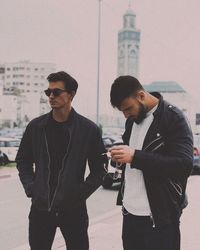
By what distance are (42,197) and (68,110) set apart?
0.61m

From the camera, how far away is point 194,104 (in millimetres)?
96812

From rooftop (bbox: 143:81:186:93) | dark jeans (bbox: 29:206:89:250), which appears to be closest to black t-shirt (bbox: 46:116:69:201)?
dark jeans (bbox: 29:206:89:250)

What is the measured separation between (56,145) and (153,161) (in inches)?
33.9

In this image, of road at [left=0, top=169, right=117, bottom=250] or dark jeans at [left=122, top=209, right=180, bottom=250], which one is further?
road at [left=0, top=169, right=117, bottom=250]

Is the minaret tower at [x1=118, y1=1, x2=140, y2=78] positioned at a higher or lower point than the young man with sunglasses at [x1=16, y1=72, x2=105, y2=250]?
higher

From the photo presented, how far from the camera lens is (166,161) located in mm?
2334

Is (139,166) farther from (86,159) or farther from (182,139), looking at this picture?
(86,159)

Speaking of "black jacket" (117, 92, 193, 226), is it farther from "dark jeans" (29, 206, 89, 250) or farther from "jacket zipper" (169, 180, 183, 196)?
"dark jeans" (29, 206, 89, 250)

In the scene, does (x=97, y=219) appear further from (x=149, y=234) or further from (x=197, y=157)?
(x=197, y=157)

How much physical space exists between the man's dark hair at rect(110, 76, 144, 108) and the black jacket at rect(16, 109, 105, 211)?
0.69m

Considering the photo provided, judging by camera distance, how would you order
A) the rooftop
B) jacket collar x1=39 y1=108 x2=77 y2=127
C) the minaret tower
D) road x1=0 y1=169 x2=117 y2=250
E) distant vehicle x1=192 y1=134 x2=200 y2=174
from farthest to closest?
the minaret tower, the rooftop, distant vehicle x1=192 y1=134 x2=200 y2=174, road x1=0 y1=169 x2=117 y2=250, jacket collar x1=39 y1=108 x2=77 y2=127

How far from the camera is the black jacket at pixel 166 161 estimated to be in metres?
2.34

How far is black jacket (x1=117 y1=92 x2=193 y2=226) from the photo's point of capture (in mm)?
2342

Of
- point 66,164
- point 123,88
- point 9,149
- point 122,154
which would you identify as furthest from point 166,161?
point 9,149
